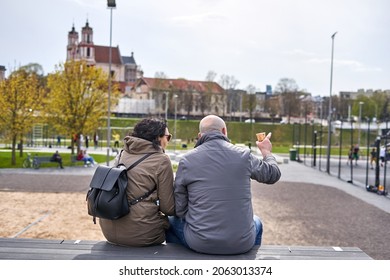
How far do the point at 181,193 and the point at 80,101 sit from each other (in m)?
15.1

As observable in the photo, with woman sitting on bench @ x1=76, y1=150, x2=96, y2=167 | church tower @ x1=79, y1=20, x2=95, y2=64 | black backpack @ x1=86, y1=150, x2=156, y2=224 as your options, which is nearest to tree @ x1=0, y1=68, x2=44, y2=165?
church tower @ x1=79, y1=20, x2=95, y2=64

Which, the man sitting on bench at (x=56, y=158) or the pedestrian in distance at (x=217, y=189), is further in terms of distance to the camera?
the man sitting on bench at (x=56, y=158)

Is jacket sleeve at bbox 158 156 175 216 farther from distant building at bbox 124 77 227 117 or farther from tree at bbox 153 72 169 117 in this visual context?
tree at bbox 153 72 169 117

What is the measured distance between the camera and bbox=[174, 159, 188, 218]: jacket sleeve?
311 centimetres

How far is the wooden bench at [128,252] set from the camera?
318cm

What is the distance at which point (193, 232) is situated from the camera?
315 cm

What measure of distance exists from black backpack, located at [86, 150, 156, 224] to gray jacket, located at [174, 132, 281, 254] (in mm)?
349

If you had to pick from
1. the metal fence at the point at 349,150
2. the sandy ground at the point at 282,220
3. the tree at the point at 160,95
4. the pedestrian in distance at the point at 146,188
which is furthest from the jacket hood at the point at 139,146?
the metal fence at the point at 349,150

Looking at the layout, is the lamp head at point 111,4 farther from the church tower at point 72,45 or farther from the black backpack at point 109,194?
the black backpack at point 109,194

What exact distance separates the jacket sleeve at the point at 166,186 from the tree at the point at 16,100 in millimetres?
4005

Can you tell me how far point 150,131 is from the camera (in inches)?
129

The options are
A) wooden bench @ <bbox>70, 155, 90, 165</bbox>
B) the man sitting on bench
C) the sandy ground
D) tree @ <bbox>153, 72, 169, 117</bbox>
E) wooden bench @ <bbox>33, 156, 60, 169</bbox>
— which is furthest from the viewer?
wooden bench @ <bbox>70, 155, 90, 165</bbox>

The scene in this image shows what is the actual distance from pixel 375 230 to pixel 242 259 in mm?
5279
